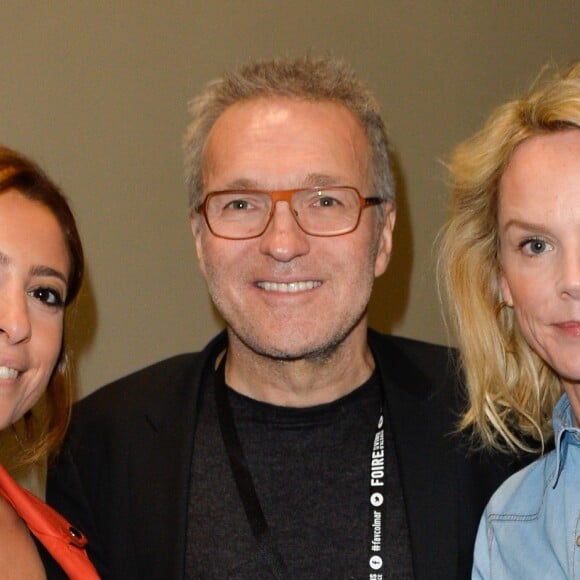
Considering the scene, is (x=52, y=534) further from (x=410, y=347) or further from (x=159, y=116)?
(x=159, y=116)

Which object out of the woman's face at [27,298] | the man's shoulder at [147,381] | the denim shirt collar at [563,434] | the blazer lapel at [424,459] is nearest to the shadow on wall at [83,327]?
the man's shoulder at [147,381]

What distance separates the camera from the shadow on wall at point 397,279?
3568 millimetres

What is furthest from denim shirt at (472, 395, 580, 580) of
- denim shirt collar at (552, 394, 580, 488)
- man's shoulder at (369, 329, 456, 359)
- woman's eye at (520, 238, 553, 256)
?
man's shoulder at (369, 329, 456, 359)

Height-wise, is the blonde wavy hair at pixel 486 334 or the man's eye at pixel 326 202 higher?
the man's eye at pixel 326 202

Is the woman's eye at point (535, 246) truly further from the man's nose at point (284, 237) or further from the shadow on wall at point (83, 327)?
the shadow on wall at point (83, 327)

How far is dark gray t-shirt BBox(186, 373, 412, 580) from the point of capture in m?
2.29

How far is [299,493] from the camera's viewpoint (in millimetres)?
2391

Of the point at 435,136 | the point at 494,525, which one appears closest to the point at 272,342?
the point at 494,525

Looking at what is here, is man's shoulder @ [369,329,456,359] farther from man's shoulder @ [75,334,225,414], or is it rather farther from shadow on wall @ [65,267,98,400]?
shadow on wall @ [65,267,98,400]

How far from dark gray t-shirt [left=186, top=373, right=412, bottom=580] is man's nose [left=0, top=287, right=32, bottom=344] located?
622 mm

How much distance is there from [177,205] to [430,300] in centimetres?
118

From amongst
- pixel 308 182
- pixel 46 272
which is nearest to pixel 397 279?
pixel 308 182

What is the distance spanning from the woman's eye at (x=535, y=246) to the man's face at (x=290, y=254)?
0.56 metres

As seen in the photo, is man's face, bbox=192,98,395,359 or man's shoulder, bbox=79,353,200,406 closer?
man's face, bbox=192,98,395,359
